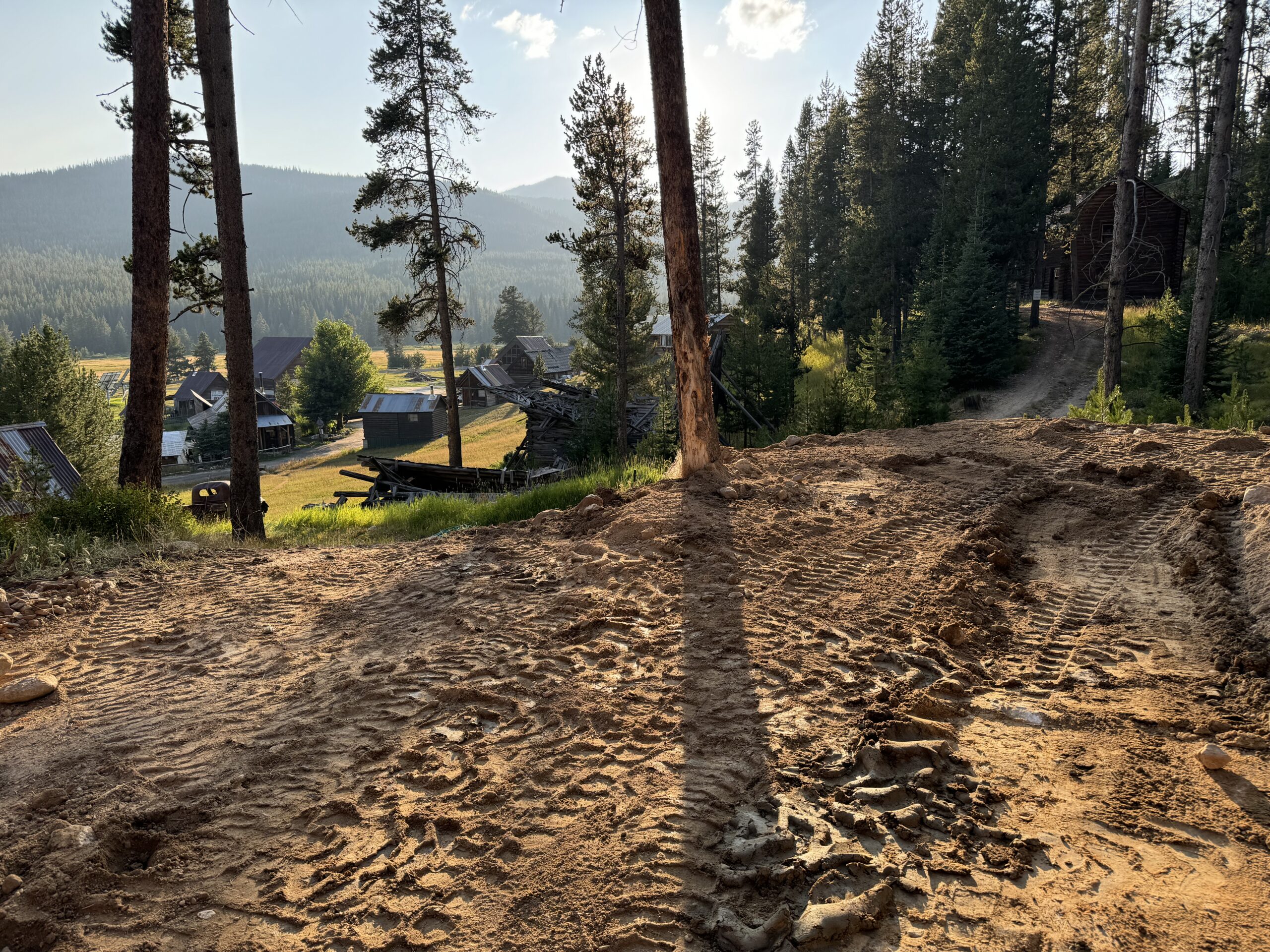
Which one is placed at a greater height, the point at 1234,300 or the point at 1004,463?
the point at 1234,300

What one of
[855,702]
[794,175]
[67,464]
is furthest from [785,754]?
[794,175]

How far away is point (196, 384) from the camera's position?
7838cm

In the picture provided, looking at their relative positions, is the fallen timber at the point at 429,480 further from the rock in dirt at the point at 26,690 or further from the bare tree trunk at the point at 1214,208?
the bare tree trunk at the point at 1214,208

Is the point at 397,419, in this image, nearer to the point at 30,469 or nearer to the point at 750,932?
the point at 30,469

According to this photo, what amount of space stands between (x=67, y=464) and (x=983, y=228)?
31.2 metres

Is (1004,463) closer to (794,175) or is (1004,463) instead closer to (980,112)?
(980,112)

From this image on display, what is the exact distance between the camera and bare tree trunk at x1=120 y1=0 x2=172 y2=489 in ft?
31.2

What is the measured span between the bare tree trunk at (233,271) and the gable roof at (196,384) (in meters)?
75.5

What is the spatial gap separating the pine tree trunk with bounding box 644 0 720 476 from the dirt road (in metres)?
16.0

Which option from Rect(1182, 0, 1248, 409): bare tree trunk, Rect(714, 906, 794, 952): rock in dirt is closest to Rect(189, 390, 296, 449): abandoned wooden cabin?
Rect(1182, 0, 1248, 409): bare tree trunk

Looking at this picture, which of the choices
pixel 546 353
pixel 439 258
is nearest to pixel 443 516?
pixel 439 258

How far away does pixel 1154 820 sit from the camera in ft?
8.87

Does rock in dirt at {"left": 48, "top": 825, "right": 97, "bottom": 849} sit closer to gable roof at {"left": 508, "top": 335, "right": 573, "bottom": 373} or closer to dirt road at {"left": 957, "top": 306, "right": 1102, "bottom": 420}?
dirt road at {"left": 957, "top": 306, "right": 1102, "bottom": 420}

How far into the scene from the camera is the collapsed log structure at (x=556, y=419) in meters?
24.8
